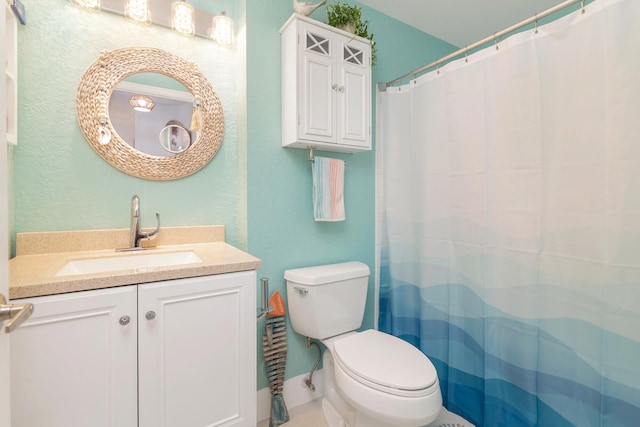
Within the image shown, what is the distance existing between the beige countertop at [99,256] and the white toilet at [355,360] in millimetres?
469

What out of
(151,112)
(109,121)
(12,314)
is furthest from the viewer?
(151,112)

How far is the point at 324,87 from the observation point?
1.56 m

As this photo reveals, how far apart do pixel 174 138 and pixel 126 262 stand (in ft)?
2.06

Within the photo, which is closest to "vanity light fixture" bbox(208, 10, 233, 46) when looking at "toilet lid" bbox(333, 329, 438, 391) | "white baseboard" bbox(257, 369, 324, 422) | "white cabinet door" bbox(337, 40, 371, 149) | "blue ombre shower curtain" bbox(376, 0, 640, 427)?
"white cabinet door" bbox(337, 40, 371, 149)

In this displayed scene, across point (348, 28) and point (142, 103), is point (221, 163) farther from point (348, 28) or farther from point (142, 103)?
point (348, 28)

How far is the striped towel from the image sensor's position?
167 centimetres

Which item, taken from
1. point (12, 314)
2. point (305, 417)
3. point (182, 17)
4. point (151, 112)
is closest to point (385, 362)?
point (305, 417)

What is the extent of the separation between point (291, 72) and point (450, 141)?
0.91m

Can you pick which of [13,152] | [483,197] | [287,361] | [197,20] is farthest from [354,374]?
[197,20]

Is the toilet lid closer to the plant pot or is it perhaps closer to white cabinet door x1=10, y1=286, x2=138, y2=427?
white cabinet door x1=10, y1=286, x2=138, y2=427

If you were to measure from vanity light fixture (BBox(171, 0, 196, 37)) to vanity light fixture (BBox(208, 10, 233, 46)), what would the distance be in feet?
0.33

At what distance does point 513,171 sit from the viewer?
4.33 feet

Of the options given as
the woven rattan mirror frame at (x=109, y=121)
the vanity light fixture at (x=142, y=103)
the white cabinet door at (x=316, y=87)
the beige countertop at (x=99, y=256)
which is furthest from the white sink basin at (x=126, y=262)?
the white cabinet door at (x=316, y=87)

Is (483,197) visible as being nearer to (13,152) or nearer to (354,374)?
(354,374)
